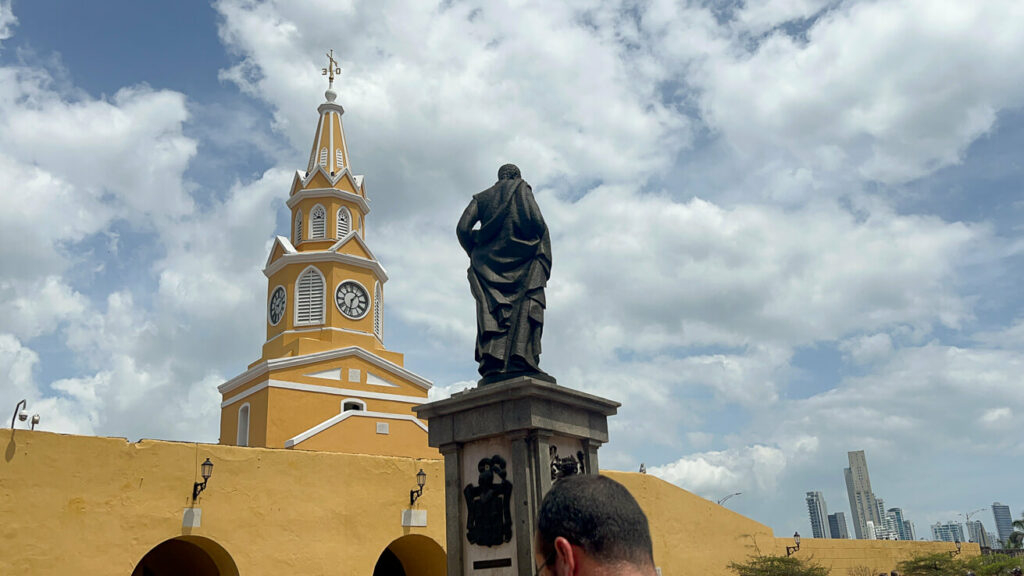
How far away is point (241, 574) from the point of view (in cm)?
1400

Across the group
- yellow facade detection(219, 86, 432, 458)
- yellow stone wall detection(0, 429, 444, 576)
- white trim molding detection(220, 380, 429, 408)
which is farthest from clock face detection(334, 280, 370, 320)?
yellow stone wall detection(0, 429, 444, 576)

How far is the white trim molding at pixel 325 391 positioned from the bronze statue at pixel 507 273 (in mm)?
15470

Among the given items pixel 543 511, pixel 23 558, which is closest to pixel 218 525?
pixel 23 558

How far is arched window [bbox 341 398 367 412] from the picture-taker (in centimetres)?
2459

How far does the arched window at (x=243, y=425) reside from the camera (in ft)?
82.0

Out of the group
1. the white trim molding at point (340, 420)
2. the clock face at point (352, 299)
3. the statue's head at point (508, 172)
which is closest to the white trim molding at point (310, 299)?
the clock face at point (352, 299)

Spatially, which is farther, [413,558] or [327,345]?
[327,345]

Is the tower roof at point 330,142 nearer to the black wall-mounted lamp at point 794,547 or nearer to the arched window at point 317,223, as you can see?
the arched window at point 317,223

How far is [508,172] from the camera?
9.98m

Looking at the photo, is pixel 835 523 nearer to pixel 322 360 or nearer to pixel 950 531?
pixel 950 531

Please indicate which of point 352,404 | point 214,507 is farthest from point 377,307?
point 214,507

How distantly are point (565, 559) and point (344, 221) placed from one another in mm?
26746

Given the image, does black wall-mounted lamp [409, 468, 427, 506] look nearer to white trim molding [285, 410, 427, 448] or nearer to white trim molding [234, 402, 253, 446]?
white trim molding [285, 410, 427, 448]

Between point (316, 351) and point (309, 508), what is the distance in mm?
10534
